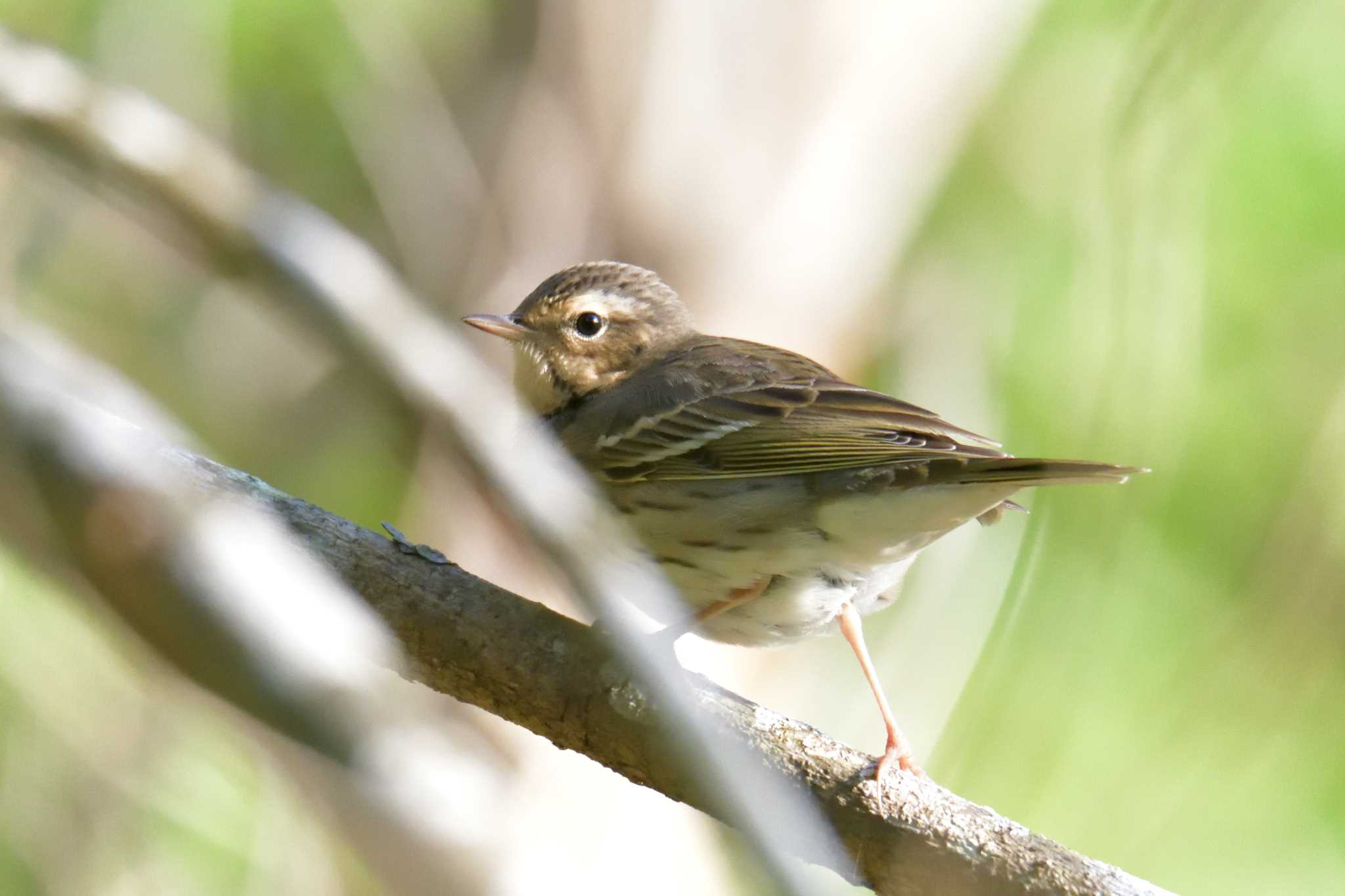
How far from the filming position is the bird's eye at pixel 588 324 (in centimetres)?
489

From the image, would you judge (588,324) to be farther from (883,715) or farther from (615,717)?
(615,717)

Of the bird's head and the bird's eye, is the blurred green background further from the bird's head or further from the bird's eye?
the bird's eye

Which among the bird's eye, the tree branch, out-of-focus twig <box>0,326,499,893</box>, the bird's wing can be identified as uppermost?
the bird's eye

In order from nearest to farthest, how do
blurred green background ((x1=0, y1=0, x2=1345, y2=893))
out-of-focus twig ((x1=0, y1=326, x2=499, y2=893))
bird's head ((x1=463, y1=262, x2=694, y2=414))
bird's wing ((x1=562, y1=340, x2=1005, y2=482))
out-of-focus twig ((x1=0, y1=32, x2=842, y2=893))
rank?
1. out-of-focus twig ((x1=0, y1=32, x2=842, y2=893))
2. out-of-focus twig ((x1=0, y1=326, x2=499, y2=893))
3. bird's wing ((x1=562, y1=340, x2=1005, y2=482))
4. bird's head ((x1=463, y1=262, x2=694, y2=414))
5. blurred green background ((x1=0, y1=0, x2=1345, y2=893))

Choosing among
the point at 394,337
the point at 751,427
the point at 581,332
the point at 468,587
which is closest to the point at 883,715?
the point at 751,427

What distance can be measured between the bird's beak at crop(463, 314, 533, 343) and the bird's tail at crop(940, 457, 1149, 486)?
191 cm

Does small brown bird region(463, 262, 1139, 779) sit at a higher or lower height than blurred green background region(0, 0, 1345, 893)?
lower

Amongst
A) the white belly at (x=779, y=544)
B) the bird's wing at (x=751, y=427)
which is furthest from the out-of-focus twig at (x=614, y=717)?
the bird's wing at (x=751, y=427)

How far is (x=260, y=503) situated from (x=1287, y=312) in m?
5.25

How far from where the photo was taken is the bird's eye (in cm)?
489

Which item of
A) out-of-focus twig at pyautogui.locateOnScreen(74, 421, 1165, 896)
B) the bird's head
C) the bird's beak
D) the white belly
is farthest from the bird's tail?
the bird's beak

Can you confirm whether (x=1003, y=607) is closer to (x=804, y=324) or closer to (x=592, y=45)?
(x=804, y=324)

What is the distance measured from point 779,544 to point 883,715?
60cm

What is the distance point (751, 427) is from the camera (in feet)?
14.0
